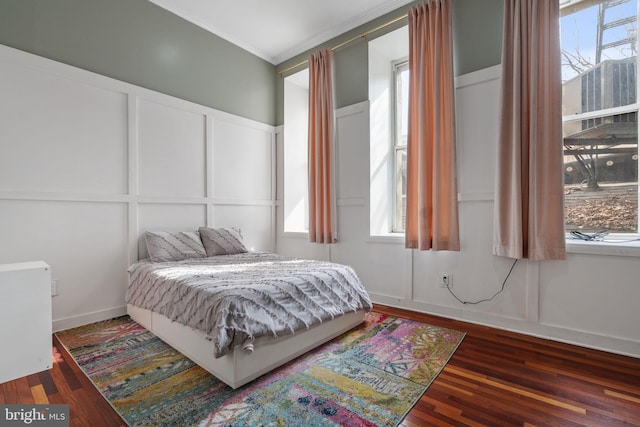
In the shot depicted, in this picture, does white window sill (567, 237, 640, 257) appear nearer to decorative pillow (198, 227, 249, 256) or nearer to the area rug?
the area rug

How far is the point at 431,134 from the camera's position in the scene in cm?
287

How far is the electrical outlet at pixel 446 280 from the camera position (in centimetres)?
283

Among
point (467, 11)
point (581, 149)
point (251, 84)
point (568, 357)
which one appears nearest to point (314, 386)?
point (568, 357)

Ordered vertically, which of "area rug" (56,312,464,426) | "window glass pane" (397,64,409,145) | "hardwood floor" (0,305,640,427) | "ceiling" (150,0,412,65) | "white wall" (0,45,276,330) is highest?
"ceiling" (150,0,412,65)

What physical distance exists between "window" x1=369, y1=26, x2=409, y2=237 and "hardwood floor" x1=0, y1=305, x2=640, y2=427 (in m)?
1.62

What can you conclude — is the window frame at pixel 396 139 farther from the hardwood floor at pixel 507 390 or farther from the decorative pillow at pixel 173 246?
the decorative pillow at pixel 173 246

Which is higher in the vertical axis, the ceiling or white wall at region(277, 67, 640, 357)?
the ceiling

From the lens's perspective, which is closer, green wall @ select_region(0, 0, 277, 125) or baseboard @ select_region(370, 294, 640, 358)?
baseboard @ select_region(370, 294, 640, 358)

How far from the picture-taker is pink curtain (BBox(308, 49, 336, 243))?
11.9 ft

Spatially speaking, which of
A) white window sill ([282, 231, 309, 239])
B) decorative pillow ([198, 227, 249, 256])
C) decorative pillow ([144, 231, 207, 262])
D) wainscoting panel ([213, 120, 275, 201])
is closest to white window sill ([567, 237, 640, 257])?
white window sill ([282, 231, 309, 239])

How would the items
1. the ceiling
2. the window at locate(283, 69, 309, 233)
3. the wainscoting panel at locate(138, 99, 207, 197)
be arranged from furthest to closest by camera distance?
the window at locate(283, 69, 309, 233), the ceiling, the wainscoting panel at locate(138, 99, 207, 197)

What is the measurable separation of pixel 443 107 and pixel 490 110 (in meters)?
0.37

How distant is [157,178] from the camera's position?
311 cm

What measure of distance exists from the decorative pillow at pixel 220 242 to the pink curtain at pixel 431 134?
1.74 meters
